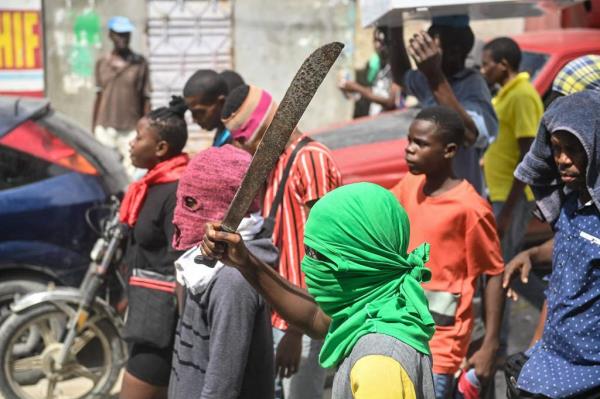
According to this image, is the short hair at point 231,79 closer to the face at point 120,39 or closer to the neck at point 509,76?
the neck at point 509,76

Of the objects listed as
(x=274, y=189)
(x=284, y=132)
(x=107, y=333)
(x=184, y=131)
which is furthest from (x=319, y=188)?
(x=107, y=333)

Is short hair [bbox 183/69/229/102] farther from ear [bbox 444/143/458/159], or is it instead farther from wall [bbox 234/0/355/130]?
wall [bbox 234/0/355/130]

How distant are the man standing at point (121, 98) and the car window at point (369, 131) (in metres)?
2.88

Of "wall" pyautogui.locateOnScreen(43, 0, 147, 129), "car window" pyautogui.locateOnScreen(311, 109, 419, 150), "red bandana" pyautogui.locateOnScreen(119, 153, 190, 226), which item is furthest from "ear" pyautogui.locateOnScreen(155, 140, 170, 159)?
"wall" pyautogui.locateOnScreen(43, 0, 147, 129)

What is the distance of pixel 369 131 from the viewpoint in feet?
26.7

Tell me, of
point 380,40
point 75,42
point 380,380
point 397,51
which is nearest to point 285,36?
point 75,42

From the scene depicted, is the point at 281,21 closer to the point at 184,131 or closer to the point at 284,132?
the point at 184,131

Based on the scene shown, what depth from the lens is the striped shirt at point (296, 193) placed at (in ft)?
13.9

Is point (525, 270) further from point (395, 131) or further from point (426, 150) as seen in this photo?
point (395, 131)

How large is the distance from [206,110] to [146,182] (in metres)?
0.79

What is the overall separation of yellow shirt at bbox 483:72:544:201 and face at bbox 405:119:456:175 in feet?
6.20

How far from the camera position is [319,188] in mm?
4219

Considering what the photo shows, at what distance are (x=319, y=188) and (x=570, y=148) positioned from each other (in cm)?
122

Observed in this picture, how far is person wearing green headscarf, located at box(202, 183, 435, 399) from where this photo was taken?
2521 millimetres
